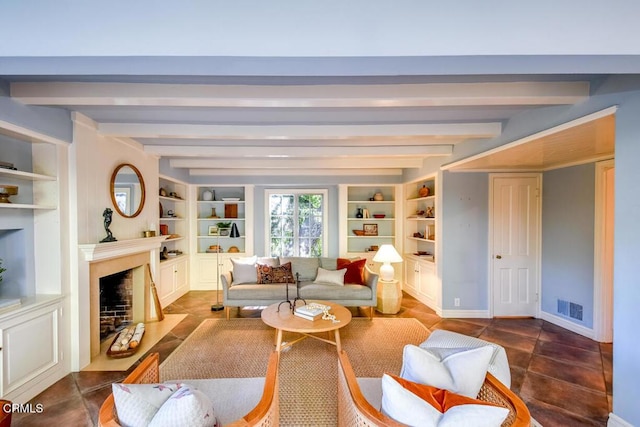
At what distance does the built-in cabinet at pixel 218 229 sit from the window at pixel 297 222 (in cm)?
48

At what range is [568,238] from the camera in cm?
360

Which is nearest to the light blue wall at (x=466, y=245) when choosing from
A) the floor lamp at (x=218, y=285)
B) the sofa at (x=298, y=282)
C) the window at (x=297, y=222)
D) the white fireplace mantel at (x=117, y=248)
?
the sofa at (x=298, y=282)

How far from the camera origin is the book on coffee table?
2887mm

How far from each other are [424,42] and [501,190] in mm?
3450

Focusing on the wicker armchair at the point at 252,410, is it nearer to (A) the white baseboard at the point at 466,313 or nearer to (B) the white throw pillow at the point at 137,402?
(B) the white throw pillow at the point at 137,402

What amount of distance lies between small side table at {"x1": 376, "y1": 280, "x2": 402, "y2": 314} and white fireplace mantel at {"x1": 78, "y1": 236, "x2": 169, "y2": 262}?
3290 millimetres

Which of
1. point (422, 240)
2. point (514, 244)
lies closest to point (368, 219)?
point (422, 240)

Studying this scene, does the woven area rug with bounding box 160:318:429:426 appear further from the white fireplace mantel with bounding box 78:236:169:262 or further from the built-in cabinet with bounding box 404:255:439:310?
the white fireplace mantel with bounding box 78:236:169:262

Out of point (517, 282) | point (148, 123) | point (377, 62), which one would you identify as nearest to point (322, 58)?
point (377, 62)

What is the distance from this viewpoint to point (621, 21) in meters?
1.31

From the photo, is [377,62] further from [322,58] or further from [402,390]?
[402,390]

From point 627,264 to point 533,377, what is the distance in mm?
1378

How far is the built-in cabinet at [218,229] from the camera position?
5.44m

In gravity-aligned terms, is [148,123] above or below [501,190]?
above
